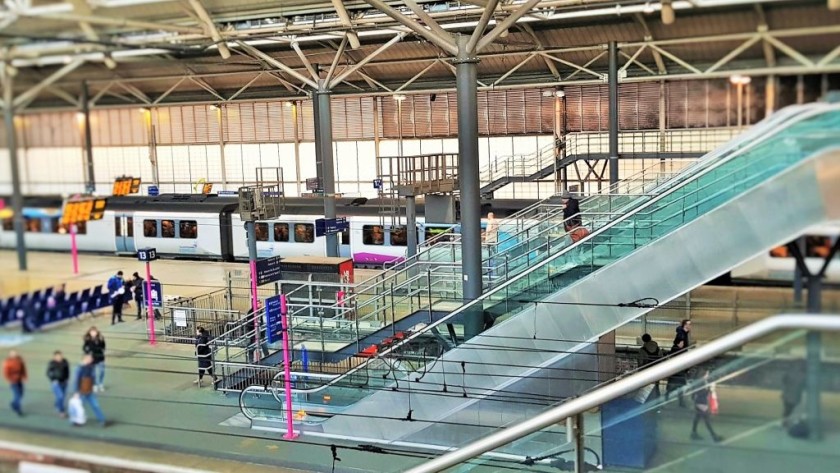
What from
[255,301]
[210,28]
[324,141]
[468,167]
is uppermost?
[210,28]

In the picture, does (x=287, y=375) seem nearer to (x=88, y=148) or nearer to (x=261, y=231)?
(x=261, y=231)

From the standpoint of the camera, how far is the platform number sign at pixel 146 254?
Result: 3027 millimetres

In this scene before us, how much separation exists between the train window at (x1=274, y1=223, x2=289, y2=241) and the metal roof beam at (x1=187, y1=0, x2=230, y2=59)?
12.1 ft

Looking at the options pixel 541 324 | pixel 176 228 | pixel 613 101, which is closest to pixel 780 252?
pixel 176 228

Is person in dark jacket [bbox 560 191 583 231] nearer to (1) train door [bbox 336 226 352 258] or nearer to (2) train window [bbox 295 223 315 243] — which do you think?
(2) train window [bbox 295 223 315 243]

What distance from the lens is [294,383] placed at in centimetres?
611

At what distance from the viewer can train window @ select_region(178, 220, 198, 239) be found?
3969 millimetres

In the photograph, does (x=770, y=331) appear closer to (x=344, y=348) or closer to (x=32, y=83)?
(x=32, y=83)

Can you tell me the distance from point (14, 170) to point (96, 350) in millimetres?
562

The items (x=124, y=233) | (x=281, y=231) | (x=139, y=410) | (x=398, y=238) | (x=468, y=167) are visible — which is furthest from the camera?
(x=398, y=238)

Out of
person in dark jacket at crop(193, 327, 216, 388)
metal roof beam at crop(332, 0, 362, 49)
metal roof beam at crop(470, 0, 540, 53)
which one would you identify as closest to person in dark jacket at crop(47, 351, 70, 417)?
person in dark jacket at crop(193, 327, 216, 388)

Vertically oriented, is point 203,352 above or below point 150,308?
below

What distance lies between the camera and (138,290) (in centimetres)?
256

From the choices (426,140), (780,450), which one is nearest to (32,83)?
(780,450)
